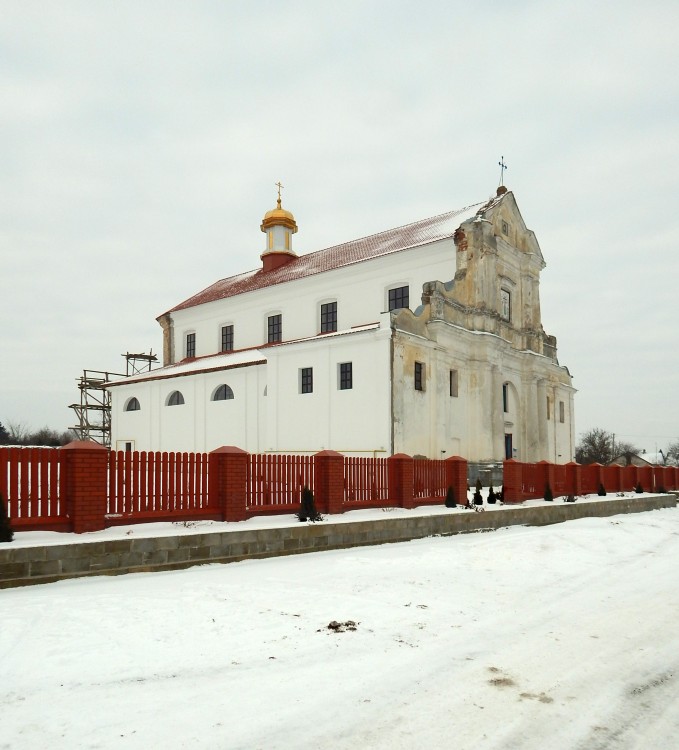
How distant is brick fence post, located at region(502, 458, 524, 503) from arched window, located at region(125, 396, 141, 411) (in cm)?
2262

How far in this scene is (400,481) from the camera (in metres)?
15.6

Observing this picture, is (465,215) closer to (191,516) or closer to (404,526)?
(404,526)

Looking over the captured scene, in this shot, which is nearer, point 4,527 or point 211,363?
point 4,527

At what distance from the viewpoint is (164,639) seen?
6.11 metres

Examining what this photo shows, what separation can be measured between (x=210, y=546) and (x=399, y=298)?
20.4m

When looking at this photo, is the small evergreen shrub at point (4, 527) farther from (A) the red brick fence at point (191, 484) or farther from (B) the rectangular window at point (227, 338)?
(B) the rectangular window at point (227, 338)

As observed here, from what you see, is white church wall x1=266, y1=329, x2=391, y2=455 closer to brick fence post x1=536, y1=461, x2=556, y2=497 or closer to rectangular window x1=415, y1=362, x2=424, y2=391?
rectangular window x1=415, y1=362, x2=424, y2=391

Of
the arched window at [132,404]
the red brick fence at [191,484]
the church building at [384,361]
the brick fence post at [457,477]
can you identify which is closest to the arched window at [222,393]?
the church building at [384,361]

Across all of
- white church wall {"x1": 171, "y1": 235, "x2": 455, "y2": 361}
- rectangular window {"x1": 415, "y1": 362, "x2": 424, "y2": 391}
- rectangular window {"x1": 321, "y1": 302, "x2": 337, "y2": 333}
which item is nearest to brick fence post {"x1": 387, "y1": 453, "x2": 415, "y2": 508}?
rectangular window {"x1": 415, "y1": 362, "x2": 424, "y2": 391}

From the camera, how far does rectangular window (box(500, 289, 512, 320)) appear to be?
3039 centimetres

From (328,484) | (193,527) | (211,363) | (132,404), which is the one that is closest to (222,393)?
(211,363)

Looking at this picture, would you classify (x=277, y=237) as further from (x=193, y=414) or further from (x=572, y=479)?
(x=572, y=479)

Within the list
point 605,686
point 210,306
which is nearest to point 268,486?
point 605,686

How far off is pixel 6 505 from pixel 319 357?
17295 millimetres
